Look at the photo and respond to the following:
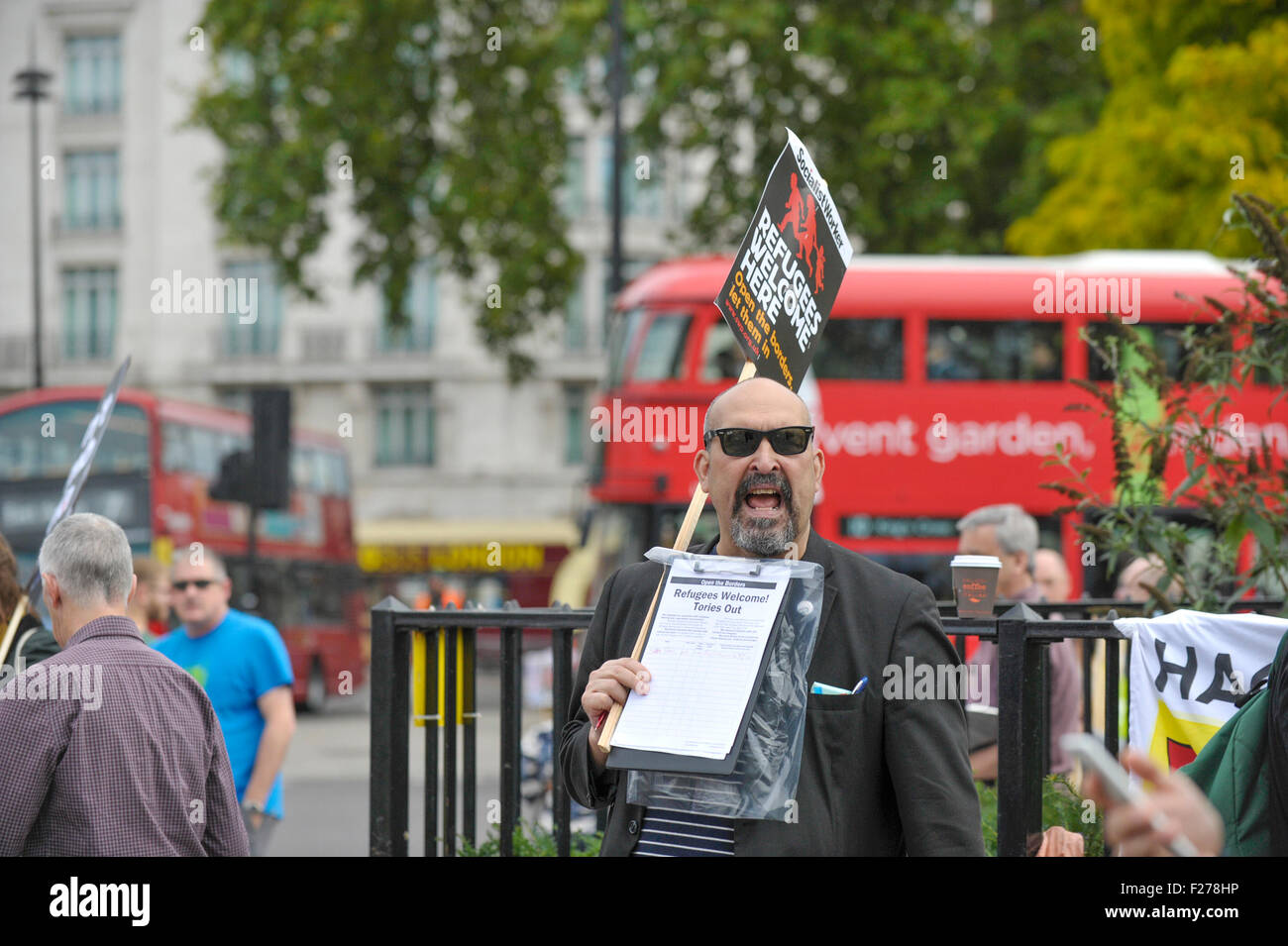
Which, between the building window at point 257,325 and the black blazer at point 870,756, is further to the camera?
the building window at point 257,325

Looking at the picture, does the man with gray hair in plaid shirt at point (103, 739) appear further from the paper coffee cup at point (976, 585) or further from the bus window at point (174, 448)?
the bus window at point (174, 448)

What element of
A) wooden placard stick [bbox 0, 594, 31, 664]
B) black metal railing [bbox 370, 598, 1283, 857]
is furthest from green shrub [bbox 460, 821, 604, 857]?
wooden placard stick [bbox 0, 594, 31, 664]

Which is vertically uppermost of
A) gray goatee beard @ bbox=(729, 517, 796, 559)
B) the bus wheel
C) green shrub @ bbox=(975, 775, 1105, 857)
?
gray goatee beard @ bbox=(729, 517, 796, 559)

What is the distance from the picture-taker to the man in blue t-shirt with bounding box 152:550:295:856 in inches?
242

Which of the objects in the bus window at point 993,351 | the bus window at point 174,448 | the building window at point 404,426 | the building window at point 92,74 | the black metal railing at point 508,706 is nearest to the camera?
the black metal railing at point 508,706

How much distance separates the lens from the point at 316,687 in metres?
23.7

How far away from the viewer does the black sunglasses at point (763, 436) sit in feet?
9.38

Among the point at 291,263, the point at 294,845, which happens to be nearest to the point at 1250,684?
the point at 294,845

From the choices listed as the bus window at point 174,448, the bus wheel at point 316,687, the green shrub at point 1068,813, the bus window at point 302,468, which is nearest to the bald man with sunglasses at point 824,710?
the green shrub at point 1068,813

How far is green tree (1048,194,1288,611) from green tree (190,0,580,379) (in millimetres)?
15281

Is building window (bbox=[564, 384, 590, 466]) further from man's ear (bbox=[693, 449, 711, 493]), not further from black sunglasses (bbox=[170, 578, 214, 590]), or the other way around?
man's ear (bbox=[693, 449, 711, 493])

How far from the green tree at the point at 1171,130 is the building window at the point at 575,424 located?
1028 inches

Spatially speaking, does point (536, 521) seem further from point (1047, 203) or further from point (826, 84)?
point (1047, 203)

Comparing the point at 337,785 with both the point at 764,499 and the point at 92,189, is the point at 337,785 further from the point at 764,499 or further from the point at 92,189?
the point at 92,189
